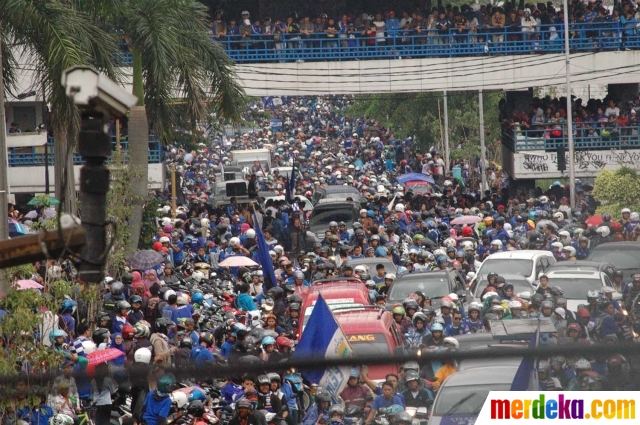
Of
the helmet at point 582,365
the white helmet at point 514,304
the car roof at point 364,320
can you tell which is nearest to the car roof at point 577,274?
the white helmet at point 514,304

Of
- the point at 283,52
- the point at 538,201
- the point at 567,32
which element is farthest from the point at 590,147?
the point at 283,52

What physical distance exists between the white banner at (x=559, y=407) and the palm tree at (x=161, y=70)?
12568 millimetres

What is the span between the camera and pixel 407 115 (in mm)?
51094

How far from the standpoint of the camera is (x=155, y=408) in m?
12.1

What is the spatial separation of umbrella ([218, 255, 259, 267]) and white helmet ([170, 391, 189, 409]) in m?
10.5

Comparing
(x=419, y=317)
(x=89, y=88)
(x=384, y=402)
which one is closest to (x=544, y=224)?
(x=419, y=317)

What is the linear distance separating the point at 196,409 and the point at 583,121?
27.5m

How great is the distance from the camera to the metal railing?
3691cm

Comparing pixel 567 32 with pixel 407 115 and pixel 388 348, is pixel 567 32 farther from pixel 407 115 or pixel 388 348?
pixel 388 348

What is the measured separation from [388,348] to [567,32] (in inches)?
856

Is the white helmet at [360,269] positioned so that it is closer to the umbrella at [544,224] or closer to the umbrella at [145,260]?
the umbrella at [145,260]

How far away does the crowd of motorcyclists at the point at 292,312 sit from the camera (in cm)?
1226

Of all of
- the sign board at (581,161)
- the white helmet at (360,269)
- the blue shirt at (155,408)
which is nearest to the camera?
the blue shirt at (155,408)

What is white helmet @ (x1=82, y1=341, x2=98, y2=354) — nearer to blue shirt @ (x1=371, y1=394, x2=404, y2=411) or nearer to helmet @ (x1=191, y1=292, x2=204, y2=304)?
blue shirt @ (x1=371, y1=394, x2=404, y2=411)
